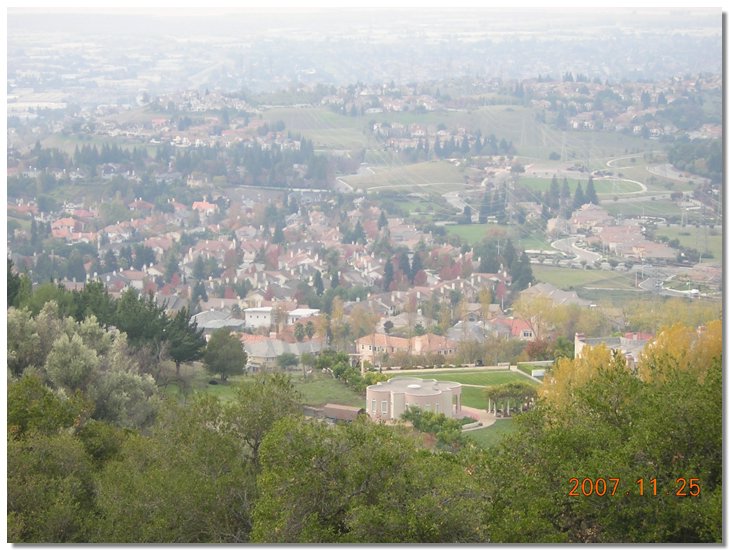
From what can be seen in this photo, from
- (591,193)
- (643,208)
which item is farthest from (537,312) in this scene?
(591,193)

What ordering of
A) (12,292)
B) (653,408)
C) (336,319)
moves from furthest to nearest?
(336,319) → (12,292) → (653,408)

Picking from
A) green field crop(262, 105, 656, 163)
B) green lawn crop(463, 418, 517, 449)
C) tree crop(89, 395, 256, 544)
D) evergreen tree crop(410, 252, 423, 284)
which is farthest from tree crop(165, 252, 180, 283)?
tree crop(89, 395, 256, 544)

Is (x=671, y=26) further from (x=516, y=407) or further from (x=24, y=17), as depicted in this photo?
(x=516, y=407)

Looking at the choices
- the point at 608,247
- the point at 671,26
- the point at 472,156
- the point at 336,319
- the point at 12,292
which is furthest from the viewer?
the point at 472,156

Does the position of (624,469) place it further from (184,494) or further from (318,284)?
(318,284)

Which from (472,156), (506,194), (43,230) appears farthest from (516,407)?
(472,156)

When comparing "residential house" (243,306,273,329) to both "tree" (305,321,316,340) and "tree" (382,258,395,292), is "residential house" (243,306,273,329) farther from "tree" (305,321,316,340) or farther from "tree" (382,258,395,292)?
"tree" (382,258,395,292)
